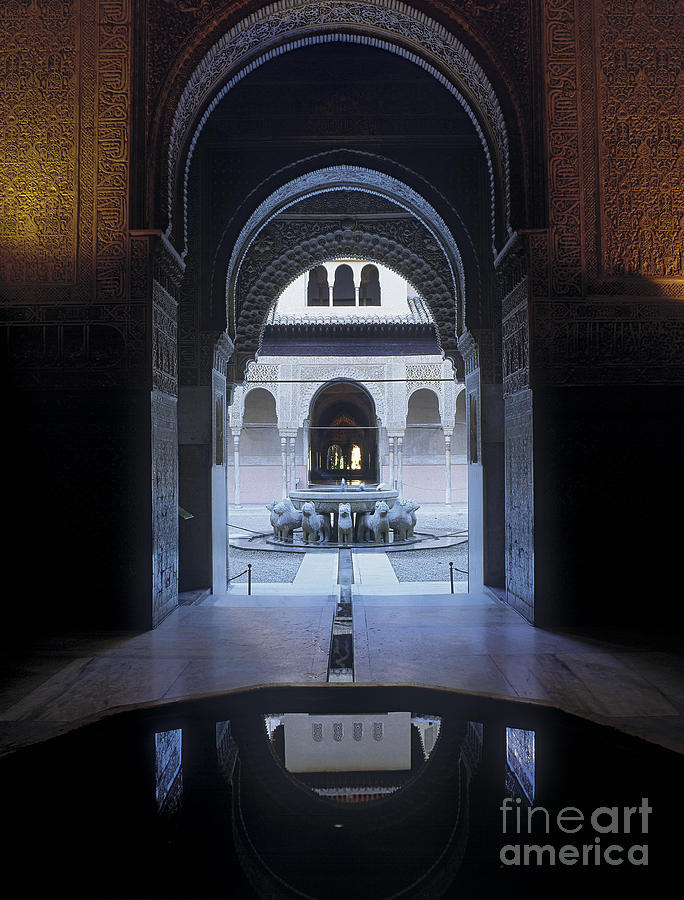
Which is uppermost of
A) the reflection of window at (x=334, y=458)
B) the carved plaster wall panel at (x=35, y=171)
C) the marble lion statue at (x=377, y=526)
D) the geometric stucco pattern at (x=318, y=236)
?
the geometric stucco pattern at (x=318, y=236)

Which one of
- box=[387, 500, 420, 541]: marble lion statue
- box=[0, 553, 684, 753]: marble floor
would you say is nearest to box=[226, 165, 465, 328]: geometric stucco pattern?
box=[0, 553, 684, 753]: marble floor

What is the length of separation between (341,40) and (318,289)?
53.0 feet

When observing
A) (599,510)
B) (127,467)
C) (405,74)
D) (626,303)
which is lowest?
(599,510)

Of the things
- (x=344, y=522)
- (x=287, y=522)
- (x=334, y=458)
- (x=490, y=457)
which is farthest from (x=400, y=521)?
(x=334, y=458)

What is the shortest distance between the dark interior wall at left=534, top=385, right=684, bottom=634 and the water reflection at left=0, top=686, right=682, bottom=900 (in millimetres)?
1570

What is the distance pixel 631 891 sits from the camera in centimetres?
165

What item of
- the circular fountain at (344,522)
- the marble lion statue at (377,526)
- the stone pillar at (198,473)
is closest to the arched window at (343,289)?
the circular fountain at (344,522)

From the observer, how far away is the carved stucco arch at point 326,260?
7.32m

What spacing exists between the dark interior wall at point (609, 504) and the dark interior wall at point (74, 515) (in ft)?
8.74

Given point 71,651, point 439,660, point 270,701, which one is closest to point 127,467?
point 71,651

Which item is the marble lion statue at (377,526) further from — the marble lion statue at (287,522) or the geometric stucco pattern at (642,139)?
the geometric stucco pattern at (642,139)

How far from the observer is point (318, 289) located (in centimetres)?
2094

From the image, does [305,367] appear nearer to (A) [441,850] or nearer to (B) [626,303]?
(B) [626,303]

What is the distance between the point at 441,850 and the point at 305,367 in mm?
18165
